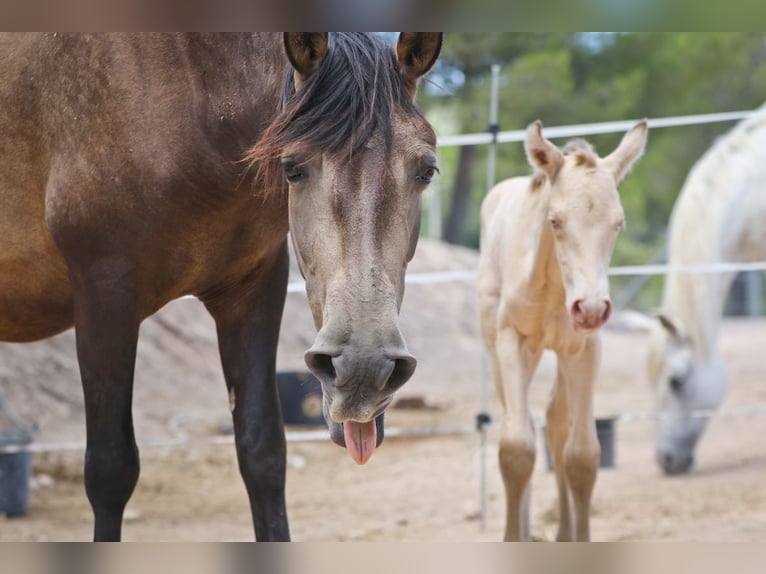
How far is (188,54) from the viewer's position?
2434 millimetres

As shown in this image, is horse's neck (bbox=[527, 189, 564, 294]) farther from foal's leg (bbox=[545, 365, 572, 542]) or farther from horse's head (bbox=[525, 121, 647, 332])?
foal's leg (bbox=[545, 365, 572, 542])

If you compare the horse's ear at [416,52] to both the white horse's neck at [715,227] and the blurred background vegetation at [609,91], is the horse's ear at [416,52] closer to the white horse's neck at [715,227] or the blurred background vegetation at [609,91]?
the white horse's neck at [715,227]

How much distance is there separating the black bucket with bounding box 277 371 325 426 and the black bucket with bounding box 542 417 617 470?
161 centimetres

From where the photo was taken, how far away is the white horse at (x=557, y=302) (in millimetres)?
2943

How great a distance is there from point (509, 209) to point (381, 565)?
1.48m

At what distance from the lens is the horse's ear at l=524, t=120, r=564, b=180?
3090 mm

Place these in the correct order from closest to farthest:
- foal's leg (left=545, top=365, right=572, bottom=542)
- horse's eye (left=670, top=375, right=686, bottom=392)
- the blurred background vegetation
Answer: foal's leg (left=545, top=365, right=572, bottom=542) → horse's eye (left=670, top=375, right=686, bottom=392) → the blurred background vegetation

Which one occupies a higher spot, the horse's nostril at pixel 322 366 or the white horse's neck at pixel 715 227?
the white horse's neck at pixel 715 227

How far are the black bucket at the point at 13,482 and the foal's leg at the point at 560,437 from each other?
8.82ft

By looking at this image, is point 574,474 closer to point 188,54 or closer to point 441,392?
point 188,54

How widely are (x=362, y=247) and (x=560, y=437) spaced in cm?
199

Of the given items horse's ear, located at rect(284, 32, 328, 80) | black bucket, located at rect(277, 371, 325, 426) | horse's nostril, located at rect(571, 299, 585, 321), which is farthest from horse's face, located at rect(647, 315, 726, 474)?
horse's ear, located at rect(284, 32, 328, 80)

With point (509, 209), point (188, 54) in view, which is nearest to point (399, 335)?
point (188, 54)

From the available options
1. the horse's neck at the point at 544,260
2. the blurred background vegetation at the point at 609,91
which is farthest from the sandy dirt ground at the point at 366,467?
the blurred background vegetation at the point at 609,91
